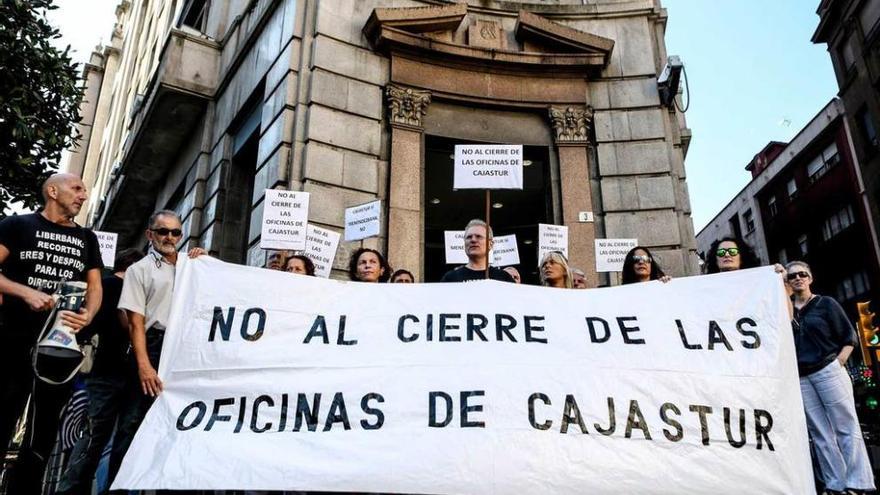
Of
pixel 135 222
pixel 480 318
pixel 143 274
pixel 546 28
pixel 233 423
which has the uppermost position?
pixel 546 28

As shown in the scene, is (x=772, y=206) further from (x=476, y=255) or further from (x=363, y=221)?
Answer: (x=476, y=255)

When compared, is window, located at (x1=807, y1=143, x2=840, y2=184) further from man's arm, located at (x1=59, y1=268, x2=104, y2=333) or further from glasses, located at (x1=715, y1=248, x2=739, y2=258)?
man's arm, located at (x1=59, y1=268, x2=104, y2=333)

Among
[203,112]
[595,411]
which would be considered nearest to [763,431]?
[595,411]

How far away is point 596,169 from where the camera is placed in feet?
33.9

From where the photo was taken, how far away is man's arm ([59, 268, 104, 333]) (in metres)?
3.75

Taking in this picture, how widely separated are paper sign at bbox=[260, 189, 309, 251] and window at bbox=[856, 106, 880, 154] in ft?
102

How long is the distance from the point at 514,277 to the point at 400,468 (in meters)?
2.93

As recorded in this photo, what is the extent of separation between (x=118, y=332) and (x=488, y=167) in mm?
3895

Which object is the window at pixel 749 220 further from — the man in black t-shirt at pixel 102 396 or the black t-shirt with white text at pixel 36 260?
the black t-shirt with white text at pixel 36 260

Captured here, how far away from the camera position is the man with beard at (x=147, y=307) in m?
4.21

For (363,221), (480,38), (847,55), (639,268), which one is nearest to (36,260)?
(363,221)

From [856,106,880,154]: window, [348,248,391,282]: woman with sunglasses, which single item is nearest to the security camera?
[348,248,391,282]: woman with sunglasses

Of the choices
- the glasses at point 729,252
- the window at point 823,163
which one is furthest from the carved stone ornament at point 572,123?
the window at point 823,163

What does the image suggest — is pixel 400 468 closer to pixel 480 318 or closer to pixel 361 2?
pixel 480 318
